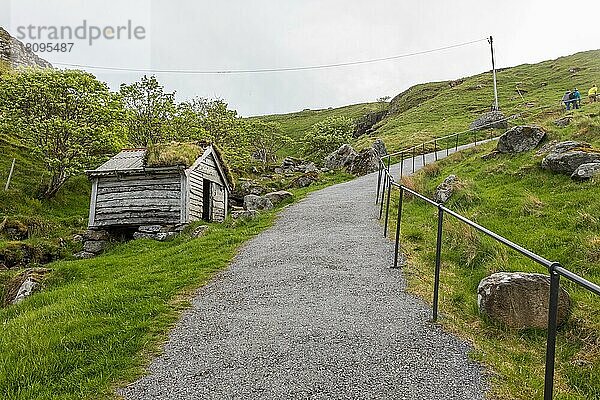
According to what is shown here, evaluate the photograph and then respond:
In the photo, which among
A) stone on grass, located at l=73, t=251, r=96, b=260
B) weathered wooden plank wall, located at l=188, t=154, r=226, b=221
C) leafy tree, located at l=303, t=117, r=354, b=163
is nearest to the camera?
stone on grass, located at l=73, t=251, r=96, b=260

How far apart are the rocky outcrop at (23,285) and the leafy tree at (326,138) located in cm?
3548

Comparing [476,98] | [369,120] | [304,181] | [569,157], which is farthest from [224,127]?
[369,120]

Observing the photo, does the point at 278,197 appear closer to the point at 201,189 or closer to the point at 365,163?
the point at 201,189

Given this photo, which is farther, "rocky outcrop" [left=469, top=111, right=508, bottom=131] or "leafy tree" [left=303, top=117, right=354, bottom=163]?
"leafy tree" [left=303, top=117, right=354, bottom=163]

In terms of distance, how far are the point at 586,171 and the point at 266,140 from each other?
136 ft

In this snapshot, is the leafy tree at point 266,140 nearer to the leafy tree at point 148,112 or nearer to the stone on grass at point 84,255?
the leafy tree at point 148,112

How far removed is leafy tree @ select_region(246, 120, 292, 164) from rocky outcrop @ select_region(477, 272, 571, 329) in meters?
44.5

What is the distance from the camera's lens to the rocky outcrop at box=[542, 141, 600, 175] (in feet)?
41.9

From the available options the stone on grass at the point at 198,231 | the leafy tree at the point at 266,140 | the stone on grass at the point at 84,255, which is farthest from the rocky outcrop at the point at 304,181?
the leafy tree at the point at 266,140

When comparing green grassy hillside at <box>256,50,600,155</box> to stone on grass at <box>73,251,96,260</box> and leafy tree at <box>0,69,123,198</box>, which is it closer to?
leafy tree at <box>0,69,123,198</box>

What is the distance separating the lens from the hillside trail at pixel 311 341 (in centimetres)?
446

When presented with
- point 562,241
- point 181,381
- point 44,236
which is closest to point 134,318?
point 181,381

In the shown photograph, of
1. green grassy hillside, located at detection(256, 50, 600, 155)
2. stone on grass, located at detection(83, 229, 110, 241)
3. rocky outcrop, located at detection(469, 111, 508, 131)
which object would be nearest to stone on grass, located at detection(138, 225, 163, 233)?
stone on grass, located at detection(83, 229, 110, 241)

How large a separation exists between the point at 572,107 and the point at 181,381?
34.0m
